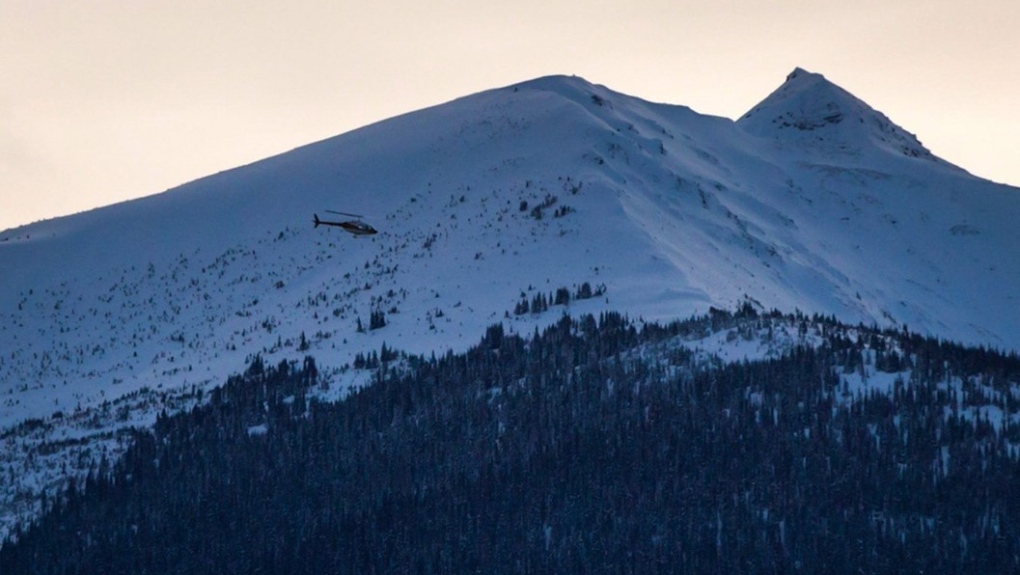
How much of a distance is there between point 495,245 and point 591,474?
119ft

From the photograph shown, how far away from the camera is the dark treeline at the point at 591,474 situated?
173ft

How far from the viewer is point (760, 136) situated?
140 meters

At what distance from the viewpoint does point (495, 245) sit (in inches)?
3634

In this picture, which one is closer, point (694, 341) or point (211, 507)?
point (211, 507)

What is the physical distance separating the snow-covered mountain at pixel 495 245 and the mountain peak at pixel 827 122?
Answer: 0.32 meters

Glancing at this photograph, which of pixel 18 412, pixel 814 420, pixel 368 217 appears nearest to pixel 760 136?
pixel 368 217

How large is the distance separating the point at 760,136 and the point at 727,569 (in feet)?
300

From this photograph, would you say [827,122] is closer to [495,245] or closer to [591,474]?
[495,245]

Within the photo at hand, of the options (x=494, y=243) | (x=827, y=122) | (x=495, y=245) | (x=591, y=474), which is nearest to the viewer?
(x=591, y=474)

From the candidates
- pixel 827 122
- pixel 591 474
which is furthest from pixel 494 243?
pixel 827 122

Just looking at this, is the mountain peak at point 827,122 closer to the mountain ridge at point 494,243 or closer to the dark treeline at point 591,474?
the mountain ridge at point 494,243

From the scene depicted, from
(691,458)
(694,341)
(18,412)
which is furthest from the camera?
(18,412)

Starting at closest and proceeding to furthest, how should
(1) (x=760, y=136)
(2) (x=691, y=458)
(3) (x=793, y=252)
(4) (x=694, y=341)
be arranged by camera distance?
(2) (x=691, y=458)
(4) (x=694, y=341)
(3) (x=793, y=252)
(1) (x=760, y=136)

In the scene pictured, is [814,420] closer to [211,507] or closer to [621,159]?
[211,507]
